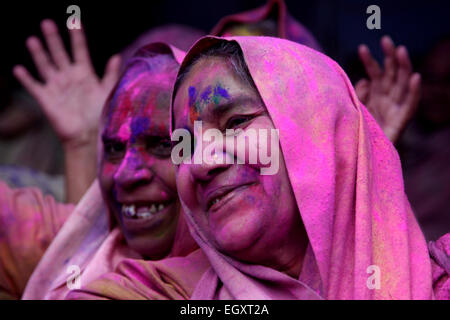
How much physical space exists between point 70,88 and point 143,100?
84cm

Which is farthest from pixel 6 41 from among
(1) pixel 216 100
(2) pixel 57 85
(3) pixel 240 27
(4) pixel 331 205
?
(4) pixel 331 205

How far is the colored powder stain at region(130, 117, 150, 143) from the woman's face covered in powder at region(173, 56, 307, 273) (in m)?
0.40

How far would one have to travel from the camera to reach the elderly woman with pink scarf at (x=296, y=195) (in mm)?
1710

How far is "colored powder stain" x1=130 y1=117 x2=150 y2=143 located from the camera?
88.9 inches

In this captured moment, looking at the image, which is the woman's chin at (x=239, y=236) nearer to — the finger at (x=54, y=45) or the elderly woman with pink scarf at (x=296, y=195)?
the elderly woman with pink scarf at (x=296, y=195)

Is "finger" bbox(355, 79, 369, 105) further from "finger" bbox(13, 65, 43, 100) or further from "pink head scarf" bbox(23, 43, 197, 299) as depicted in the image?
"finger" bbox(13, 65, 43, 100)

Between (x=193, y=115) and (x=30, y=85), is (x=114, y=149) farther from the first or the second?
(x=30, y=85)

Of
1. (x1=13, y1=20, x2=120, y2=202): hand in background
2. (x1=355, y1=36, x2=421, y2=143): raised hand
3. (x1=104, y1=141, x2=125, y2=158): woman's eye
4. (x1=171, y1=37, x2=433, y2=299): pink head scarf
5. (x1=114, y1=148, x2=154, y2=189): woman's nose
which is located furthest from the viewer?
(x1=13, y1=20, x2=120, y2=202): hand in background

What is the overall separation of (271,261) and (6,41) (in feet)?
9.32

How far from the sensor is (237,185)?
5.77ft

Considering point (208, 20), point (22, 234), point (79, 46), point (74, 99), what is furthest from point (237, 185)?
point (208, 20)

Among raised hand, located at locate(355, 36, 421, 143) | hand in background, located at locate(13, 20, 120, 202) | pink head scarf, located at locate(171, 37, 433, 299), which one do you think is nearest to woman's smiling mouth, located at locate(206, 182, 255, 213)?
pink head scarf, located at locate(171, 37, 433, 299)

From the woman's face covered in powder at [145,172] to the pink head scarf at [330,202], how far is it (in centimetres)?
41
